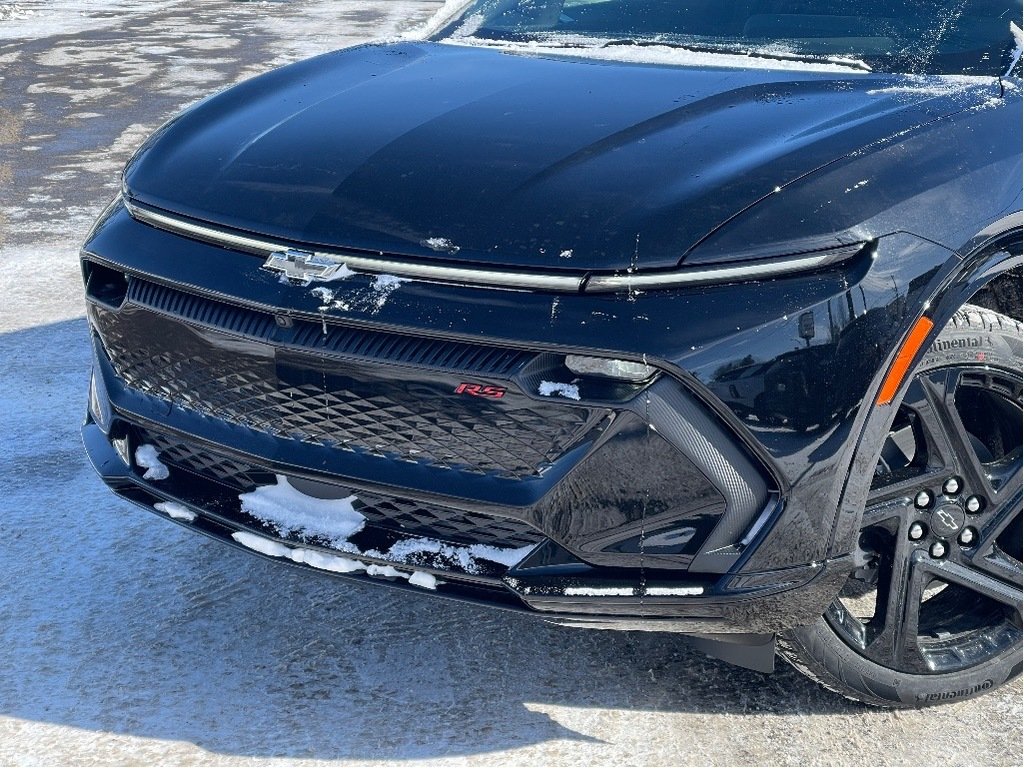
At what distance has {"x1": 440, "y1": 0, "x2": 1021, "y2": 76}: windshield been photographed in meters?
3.10

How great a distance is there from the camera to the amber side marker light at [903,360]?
2.18 m

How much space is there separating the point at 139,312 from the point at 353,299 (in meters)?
0.58

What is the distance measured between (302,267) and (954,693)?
1598 millimetres

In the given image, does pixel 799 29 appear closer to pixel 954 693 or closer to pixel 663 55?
pixel 663 55

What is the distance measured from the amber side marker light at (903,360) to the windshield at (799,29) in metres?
1.03

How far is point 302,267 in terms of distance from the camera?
2.30m

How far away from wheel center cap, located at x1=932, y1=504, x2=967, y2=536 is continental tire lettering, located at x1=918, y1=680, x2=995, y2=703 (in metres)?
0.36

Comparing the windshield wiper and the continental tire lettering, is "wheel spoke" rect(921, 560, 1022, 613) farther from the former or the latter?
the windshield wiper

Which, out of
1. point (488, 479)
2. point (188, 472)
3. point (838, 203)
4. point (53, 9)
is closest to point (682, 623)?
point (488, 479)

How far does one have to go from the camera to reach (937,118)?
2.49 metres

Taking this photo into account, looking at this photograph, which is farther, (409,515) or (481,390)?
(409,515)

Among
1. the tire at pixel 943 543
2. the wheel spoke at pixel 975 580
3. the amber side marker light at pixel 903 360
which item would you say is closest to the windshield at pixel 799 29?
the tire at pixel 943 543

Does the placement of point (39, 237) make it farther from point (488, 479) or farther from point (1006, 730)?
point (1006, 730)

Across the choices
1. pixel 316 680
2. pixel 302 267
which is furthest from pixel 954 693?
pixel 302 267
